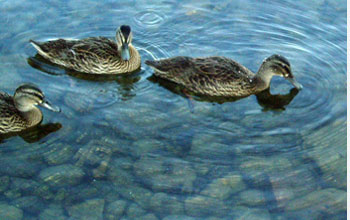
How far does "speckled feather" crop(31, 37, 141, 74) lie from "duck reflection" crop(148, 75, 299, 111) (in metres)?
0.61

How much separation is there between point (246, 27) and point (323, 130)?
10.8ft

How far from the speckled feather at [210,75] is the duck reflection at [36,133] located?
1.99 m

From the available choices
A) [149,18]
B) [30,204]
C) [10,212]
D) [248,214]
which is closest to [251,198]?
[248,214]

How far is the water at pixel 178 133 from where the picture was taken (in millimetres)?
6520

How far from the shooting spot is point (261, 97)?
859cm

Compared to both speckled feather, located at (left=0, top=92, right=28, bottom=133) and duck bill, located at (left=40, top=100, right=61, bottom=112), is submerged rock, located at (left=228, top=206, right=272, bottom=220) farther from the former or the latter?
speckled feather, located at (left=0, top=92, right=28, bottom=133)

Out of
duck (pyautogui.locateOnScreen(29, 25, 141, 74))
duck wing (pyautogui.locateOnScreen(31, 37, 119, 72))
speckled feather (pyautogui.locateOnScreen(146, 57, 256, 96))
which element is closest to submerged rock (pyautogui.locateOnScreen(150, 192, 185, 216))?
speckled feather (pyautogui.locateOnScreen(146, 57, 256, 96))

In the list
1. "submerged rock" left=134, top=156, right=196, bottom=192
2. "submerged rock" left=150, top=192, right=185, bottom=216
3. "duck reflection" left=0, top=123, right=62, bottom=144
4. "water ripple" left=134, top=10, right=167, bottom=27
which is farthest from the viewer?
"water ripple" left=134, top=10, right=167, bottom=27

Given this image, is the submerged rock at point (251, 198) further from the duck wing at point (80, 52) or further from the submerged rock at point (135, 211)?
the duck wing at point (80, 52)

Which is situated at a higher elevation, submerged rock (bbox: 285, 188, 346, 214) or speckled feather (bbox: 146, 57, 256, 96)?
speckled feather (bbox: 146, 57, 256, 96)

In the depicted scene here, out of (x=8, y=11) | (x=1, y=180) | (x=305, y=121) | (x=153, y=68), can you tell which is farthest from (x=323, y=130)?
(x=8, y=11)

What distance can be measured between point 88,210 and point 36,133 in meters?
1.75

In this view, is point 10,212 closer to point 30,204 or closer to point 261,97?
point 30,204

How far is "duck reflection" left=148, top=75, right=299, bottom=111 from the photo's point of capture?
8359 millimetres
